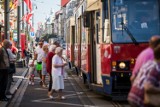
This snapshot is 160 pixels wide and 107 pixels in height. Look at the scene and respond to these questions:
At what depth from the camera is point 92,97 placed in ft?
49.3

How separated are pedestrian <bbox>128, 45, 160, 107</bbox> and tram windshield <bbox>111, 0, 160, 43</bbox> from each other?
6692 mm

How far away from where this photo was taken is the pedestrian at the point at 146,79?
A: 5671 millimetres

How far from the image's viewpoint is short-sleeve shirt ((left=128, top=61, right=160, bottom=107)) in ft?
18.6

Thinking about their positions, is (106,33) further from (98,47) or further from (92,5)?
(92,5)

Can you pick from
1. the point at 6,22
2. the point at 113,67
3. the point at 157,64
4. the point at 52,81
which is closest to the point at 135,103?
the point at 157,64

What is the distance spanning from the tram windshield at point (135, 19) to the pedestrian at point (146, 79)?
6.69 metres

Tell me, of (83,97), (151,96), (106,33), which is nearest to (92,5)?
(106,33)

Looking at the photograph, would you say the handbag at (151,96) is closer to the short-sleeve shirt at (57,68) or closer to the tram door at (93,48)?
the short-sleeve shirt at (57,68)

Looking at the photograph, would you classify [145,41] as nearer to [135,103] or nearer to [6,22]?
[135,103]

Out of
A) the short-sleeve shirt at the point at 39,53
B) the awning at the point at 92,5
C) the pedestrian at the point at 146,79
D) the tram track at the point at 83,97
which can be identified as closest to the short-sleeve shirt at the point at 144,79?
the pedestrian at the point at 146,79

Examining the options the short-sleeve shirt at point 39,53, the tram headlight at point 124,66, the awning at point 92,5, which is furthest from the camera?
the short-sleeve shirt at point 39,53

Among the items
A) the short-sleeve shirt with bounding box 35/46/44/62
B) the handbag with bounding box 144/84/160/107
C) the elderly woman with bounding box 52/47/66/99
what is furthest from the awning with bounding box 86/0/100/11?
the handbag with bounding box 144/84/160/107

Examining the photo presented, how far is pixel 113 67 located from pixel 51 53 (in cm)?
302

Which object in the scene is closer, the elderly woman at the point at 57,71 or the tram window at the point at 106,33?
the tram window at the point at 106,33
